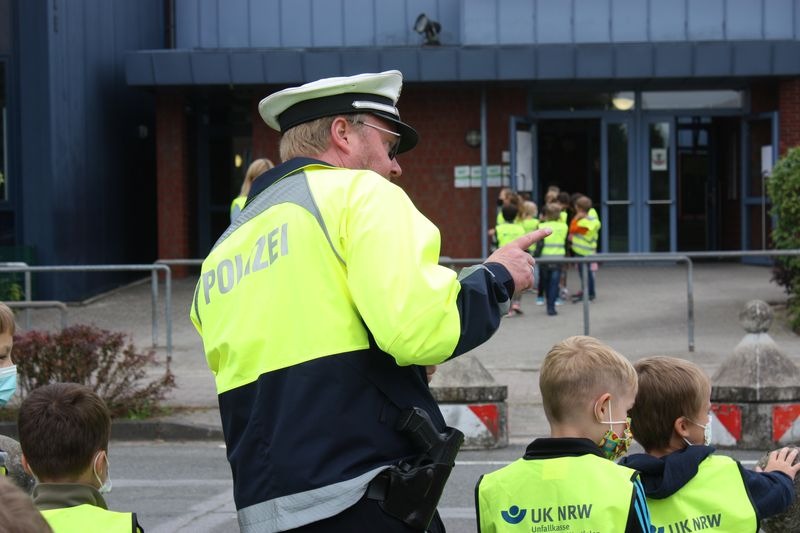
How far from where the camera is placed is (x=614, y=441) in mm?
3742

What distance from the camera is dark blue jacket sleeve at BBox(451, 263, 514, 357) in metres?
2.95

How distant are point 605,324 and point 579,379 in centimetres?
987

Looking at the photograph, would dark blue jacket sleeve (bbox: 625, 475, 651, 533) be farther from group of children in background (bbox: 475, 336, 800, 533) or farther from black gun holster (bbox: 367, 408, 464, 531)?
black gun holster (bbox: 367, 408, 464, 531)

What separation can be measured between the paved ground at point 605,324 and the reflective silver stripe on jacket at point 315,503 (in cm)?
877

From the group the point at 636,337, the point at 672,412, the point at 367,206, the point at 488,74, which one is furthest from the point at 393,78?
the point at 488,74

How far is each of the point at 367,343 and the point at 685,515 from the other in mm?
1378

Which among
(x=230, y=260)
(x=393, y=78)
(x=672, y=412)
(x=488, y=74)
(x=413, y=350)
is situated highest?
(x=488, y=74)

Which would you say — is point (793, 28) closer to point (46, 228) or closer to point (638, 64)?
point (638, 64)

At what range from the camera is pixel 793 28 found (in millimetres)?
20266

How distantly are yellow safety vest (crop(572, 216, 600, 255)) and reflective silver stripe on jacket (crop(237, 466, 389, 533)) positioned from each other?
13713 millimetres

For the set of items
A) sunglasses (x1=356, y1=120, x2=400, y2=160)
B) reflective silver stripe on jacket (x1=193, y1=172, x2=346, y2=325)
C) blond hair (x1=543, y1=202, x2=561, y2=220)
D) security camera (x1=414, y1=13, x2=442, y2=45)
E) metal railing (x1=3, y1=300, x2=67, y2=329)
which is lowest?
metal railing (x1=3, y1=300, x2=67, y2=329)

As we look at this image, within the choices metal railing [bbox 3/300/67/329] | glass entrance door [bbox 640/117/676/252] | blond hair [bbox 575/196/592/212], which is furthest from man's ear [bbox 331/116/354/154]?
glass entrance door [bbox 640/117/676/252]

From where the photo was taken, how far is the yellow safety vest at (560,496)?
3477 mm

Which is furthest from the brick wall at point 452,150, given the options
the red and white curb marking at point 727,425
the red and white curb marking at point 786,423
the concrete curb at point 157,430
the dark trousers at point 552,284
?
the red and white curb marking at point 786,423
